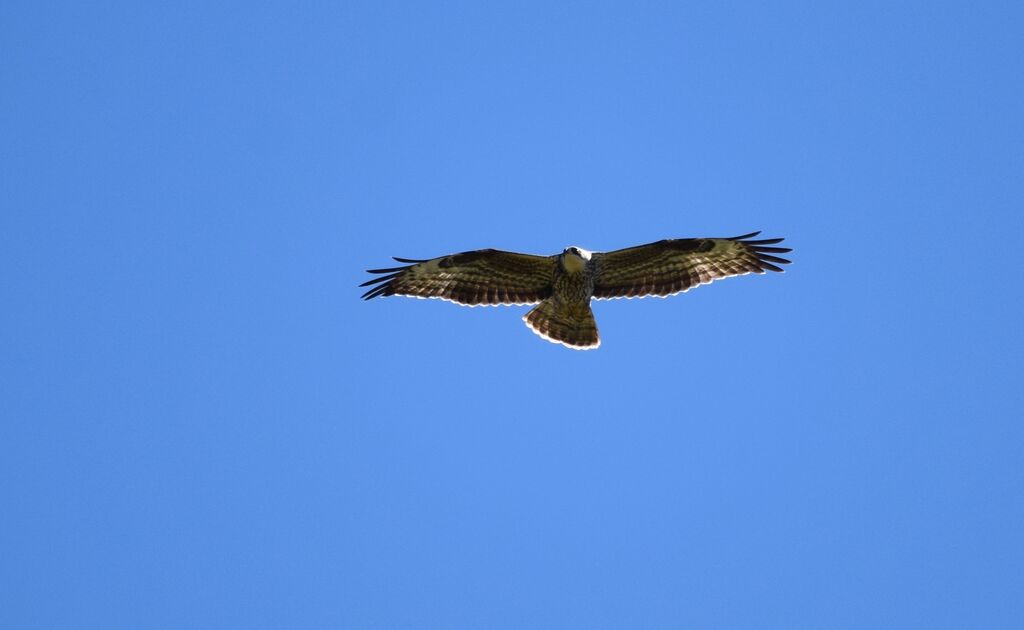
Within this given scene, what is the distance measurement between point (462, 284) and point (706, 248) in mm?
2827

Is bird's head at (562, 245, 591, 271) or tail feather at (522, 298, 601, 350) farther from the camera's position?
tail feather at (522, 298, 601, 350)

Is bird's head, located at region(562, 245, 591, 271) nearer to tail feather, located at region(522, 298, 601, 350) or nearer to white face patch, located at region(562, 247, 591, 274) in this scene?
white face patch, located at region(562, 247, 591, 274)

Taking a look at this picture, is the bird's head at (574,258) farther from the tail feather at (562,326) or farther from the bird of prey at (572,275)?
the tail feather at (562,326)

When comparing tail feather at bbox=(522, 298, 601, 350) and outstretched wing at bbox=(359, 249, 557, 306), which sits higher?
outstretched wing at bbox=(359, 249, 557, 306)

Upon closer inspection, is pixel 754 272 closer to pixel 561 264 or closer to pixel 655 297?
pixel 655 297

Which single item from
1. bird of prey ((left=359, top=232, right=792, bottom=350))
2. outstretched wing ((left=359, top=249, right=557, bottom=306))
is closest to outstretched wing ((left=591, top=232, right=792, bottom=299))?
bird of prey ((left=359, top=232, right=792, bottom=350))

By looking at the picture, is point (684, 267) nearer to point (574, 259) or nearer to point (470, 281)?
point (574, 259)

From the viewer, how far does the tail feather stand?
13195 mm

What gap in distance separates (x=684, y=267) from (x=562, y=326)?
5.13ft

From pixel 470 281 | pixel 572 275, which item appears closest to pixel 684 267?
pixel 572 275

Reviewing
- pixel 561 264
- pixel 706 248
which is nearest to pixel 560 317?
pixel 561 264

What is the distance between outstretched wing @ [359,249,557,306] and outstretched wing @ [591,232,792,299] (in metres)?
0.72

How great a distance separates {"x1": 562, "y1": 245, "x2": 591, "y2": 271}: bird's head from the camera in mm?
12391

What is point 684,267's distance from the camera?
13008 millimetres
